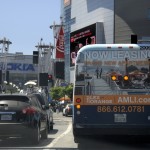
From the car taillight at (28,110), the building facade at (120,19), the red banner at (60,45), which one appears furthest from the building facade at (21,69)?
the car taillight at (28,110)

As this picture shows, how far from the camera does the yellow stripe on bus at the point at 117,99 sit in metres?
13.7

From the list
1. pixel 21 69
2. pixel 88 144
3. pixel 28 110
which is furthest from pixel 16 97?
pixel 21 69

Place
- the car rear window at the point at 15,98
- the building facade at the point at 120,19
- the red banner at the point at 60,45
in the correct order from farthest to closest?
1. the red banner at the point at 60,45
2. the building facade at the point at 120,19
3. the car rear window at the point at 15,98

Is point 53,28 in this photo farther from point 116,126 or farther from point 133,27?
point 116,126

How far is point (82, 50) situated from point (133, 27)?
56197 millimetres

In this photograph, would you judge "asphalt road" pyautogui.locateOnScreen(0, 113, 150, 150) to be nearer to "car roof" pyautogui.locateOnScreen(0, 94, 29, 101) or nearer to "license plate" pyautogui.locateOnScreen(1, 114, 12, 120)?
"license plate" pyautogui.locateOnScreen(1, 114, 12, 120)

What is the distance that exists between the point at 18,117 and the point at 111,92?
125 inches

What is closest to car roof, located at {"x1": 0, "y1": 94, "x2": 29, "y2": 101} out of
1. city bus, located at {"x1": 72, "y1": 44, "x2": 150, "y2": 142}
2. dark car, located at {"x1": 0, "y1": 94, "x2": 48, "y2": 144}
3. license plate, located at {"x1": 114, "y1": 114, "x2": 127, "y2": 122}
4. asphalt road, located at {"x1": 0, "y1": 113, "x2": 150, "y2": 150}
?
dark car, located at {"x1": 0, "y1": 94, "x2": 48, "y2": 144}

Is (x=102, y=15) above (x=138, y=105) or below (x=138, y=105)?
above

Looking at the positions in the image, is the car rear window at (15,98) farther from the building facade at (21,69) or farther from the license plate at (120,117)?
the building facade at (21,69)

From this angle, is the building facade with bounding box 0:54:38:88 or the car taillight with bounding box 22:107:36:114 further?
the building facade with bounding box 0:54:38:88

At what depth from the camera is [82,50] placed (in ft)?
45.5

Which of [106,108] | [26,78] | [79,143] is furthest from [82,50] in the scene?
[26,78]

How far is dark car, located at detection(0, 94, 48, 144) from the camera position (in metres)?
15.2
